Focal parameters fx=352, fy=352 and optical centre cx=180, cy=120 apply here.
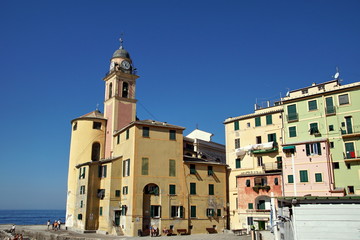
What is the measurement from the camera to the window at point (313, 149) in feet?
127

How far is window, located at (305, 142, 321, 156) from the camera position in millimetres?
38781

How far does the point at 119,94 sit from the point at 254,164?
22327 mm

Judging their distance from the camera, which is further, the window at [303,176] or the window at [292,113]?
the window at [292,113]

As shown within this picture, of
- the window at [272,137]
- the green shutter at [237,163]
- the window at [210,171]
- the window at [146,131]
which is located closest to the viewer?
the window at [146,131]

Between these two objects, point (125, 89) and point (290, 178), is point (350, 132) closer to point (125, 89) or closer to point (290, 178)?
point (290, 178)

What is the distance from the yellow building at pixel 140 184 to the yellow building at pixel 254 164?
2068mm

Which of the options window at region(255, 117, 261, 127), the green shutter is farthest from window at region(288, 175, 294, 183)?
window at region(255, 117, 261, 127)

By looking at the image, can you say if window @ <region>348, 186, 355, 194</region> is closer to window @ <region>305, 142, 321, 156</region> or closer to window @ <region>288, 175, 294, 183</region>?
window @ <region>305, 142, 321, 156</region>

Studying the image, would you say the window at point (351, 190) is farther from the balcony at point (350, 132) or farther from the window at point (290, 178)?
the window at point (290, 178)

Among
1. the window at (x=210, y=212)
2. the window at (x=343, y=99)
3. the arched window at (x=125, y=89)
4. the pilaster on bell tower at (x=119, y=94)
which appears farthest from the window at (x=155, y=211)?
the window at (x=343, y=99)

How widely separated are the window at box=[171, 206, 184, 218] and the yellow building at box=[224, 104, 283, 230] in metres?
7.34

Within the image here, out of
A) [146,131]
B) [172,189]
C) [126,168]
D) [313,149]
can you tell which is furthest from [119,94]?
[313,149]

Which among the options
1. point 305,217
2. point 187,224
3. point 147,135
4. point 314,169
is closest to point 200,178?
point 187,224

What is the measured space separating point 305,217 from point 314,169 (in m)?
21.2
